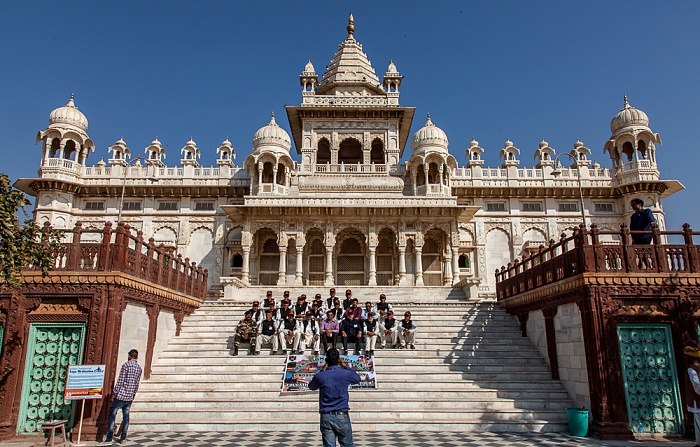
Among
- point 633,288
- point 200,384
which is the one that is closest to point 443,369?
point 633,288

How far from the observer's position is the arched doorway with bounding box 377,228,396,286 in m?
27.1

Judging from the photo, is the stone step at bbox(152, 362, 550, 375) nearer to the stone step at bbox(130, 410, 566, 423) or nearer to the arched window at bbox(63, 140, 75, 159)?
the stone step at bbox(130, 410, 566, 423)

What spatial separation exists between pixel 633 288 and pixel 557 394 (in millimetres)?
2872

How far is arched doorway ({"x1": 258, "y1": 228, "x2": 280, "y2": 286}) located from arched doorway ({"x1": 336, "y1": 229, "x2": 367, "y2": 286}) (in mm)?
3330

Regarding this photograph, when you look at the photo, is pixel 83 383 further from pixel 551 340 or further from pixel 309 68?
pixel 309 68

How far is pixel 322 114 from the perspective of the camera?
31.5 metres

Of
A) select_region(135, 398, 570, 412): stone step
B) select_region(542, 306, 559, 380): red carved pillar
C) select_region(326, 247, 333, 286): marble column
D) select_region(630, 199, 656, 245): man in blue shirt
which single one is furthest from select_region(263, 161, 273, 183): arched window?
select_region(630, 199, 656, 245): man in blue shirt

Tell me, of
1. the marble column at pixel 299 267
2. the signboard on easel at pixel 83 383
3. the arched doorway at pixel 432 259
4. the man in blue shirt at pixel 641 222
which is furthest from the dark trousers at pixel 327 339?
the arched doorway at pixel 432 259

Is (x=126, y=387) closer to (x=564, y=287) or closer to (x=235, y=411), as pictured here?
(x=235, y=411)

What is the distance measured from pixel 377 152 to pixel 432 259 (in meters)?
8.76

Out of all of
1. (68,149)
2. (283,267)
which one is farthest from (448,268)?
(68,149)

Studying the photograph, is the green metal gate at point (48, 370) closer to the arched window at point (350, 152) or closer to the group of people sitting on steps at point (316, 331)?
the group of people sitting on steps at point (316, 331)

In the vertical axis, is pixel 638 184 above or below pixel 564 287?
above

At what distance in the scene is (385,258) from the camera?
1088 inches
